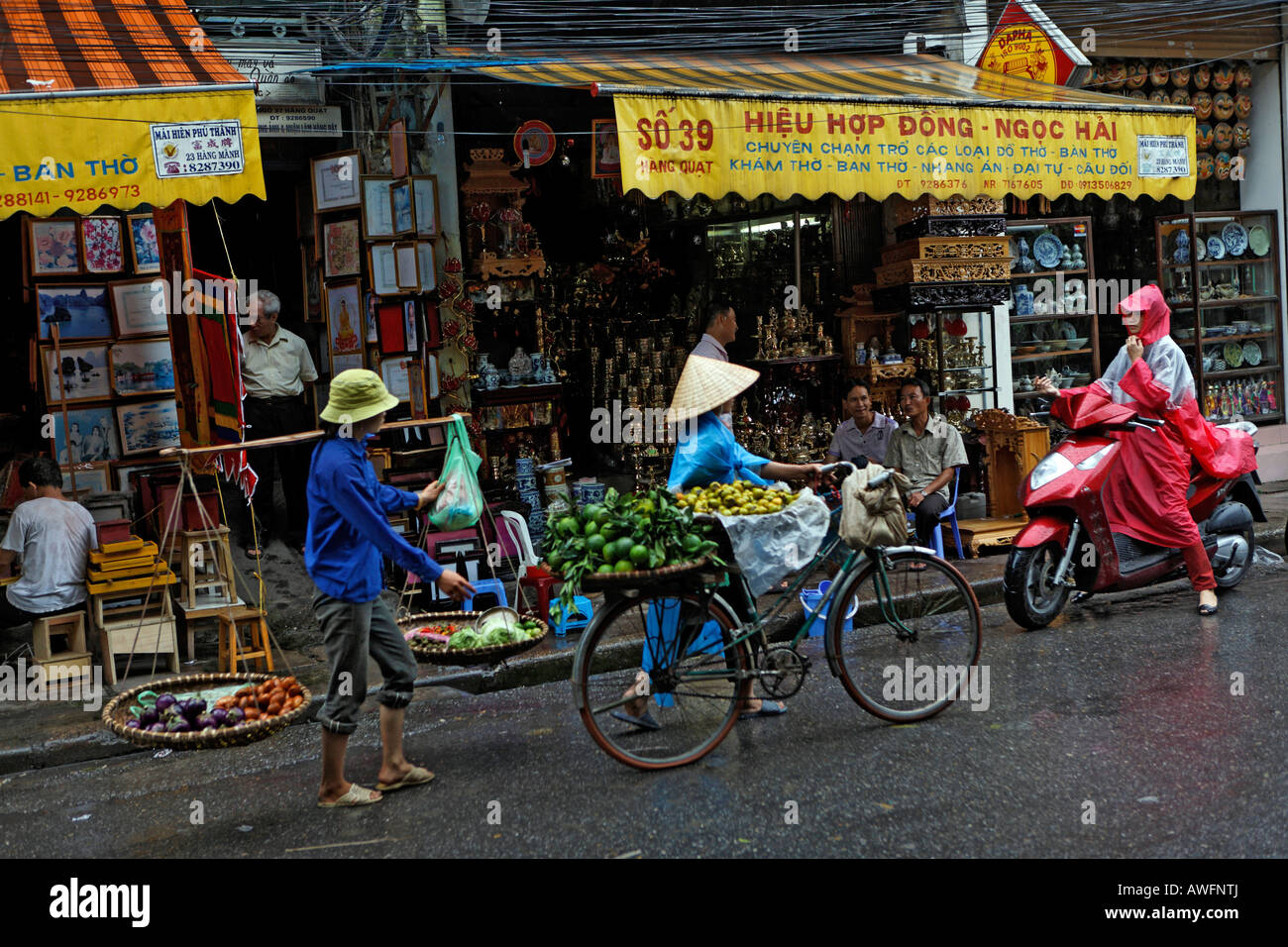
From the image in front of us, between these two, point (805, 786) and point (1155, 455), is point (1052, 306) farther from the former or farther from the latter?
point (805, 786)

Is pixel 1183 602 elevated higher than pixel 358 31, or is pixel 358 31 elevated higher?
pixel 358 31

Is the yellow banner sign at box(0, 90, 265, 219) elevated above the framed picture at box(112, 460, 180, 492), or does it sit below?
above

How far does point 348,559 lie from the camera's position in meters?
5.11

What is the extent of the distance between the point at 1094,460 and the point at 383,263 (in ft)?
17.9

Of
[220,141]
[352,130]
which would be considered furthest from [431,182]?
[220,141]

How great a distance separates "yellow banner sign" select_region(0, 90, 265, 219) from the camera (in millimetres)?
6816

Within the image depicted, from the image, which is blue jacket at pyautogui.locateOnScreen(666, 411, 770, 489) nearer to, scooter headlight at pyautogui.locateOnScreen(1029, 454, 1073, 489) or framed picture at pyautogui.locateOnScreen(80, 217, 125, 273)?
scooter headlight at pyautogui.locateOnScreen(1029, 454, 1073, 489)

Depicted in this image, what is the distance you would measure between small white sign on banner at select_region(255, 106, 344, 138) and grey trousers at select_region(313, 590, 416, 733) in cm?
545

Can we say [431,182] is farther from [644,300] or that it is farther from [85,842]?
[85,842]

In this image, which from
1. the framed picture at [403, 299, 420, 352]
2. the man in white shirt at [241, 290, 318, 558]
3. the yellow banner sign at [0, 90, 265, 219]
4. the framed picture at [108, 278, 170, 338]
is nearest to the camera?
the yellow banner sign at [0, 90, 265, 219]

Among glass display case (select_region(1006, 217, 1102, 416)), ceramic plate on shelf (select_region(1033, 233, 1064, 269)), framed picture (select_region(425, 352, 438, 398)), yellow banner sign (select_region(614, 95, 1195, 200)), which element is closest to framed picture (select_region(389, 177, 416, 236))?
framed picture (select_region(425, 352, 438, 398))

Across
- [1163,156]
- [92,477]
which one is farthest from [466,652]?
[1163,156]

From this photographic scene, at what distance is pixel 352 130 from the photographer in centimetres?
971

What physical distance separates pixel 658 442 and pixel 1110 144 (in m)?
4.47
